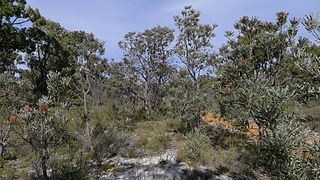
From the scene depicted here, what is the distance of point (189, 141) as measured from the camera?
33.0 ft

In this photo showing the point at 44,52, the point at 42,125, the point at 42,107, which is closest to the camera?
the point at 42,107

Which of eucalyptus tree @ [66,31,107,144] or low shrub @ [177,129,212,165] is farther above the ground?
eucalyptus tree @ [66,31,107,144]

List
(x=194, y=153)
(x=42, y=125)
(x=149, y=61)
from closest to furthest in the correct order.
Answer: (x=42, y=125) < (x=194, y=153) < (x=149, y=61)

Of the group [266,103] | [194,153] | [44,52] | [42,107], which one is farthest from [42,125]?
[44,52]

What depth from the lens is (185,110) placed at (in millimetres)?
13109

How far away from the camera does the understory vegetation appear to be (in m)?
4.79

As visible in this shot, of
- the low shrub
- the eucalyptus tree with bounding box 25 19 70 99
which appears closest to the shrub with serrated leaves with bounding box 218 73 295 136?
the low shrub

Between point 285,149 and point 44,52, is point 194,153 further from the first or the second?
point 44,52

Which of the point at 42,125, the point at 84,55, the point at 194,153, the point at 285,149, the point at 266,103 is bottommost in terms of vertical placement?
the point at 194,153

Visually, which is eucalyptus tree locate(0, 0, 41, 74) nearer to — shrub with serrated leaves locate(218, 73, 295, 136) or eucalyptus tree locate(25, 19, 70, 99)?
eucalyptus tree locate(25, 19, 70, 99)

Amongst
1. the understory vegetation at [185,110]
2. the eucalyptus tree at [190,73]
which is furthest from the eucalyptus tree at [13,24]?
the eucalyptus tree at [190,73]

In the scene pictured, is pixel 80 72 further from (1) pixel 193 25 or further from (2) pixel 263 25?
(2) pixel 263 25

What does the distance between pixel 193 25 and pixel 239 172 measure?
7.47 m


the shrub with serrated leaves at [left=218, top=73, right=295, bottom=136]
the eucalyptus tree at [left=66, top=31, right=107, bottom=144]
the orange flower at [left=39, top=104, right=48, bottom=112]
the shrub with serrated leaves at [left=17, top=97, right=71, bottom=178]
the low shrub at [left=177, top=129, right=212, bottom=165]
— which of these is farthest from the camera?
the eucalyptus tree at [left=66, top=31, right=107, bottom=144]
